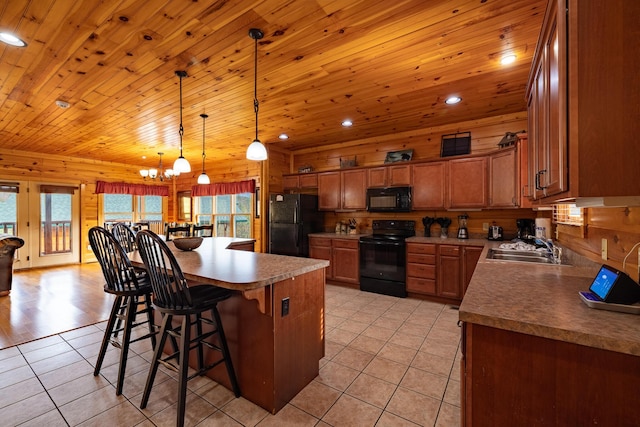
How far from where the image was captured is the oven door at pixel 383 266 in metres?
4.08

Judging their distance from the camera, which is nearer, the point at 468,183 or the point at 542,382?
the point at 542,382

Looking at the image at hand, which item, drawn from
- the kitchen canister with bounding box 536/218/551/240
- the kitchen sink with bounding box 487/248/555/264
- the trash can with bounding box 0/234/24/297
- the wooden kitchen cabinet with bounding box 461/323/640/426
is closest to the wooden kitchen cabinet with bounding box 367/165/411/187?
the kitchen canister with bounding box 536/218/551/240

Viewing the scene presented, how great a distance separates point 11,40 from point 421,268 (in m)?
4.61

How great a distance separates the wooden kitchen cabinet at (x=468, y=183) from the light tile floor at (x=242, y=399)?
5.84ft

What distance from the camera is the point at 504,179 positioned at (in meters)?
3.56

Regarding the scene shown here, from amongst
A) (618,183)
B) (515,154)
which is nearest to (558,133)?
(618,183)

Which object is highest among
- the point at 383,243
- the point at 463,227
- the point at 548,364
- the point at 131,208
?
the point at 131,208

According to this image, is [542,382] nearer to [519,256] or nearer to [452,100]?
[519,256]

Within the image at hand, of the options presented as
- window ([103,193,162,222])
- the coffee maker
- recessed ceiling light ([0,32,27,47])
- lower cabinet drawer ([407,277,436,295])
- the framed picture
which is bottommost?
lower cabinet drawer ([407,277,436,295])

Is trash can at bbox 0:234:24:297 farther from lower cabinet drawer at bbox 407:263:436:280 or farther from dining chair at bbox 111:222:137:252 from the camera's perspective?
lower cabinet drawer at bbox 407:263:436:280

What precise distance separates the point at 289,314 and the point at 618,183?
167 cm

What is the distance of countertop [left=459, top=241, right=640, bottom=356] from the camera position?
92 cm

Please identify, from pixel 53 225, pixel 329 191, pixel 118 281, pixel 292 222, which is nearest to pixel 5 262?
pixel 53 225

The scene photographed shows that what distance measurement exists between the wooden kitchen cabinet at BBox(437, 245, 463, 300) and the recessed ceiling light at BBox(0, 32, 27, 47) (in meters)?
4.55
